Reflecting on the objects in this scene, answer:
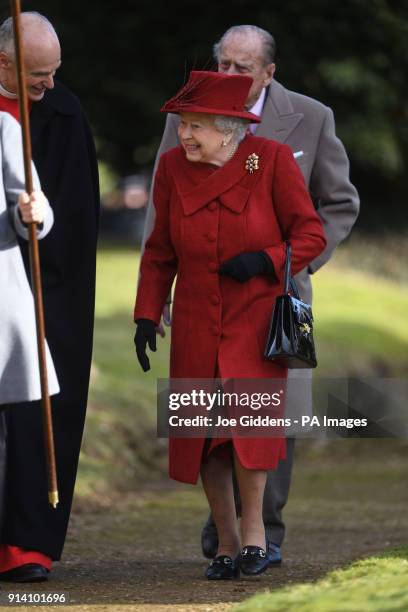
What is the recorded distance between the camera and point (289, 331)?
599cm

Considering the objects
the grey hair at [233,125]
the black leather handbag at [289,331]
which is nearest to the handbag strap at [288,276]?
the black leather handbag at [289,331]

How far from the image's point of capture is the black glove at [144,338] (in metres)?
6.18

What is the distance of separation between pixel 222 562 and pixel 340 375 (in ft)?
33.9

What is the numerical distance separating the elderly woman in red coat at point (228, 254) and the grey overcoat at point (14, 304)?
0.56 metres

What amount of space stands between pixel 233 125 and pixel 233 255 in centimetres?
48

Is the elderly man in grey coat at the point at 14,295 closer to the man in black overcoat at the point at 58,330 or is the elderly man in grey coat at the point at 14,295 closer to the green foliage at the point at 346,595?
the man in black overcoat at the point at 58,330

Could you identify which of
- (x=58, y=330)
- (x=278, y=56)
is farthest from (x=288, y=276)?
(x=278, y=56)

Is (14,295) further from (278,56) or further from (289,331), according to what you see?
(278,56)

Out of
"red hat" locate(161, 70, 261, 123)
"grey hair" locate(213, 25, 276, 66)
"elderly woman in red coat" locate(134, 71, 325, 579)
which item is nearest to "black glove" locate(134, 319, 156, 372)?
"elderly woman in red coat" locate(134, 71, 325, 579)

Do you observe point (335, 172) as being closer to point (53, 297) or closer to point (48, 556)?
point (53, 297)

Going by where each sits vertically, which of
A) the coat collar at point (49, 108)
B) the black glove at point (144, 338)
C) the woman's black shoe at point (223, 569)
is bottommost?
the woman's black shoe at point (223, 569)

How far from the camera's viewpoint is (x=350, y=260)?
87.0 feet

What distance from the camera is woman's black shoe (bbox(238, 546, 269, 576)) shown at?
616 cm

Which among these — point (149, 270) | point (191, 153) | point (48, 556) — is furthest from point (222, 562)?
point (191, 153)
